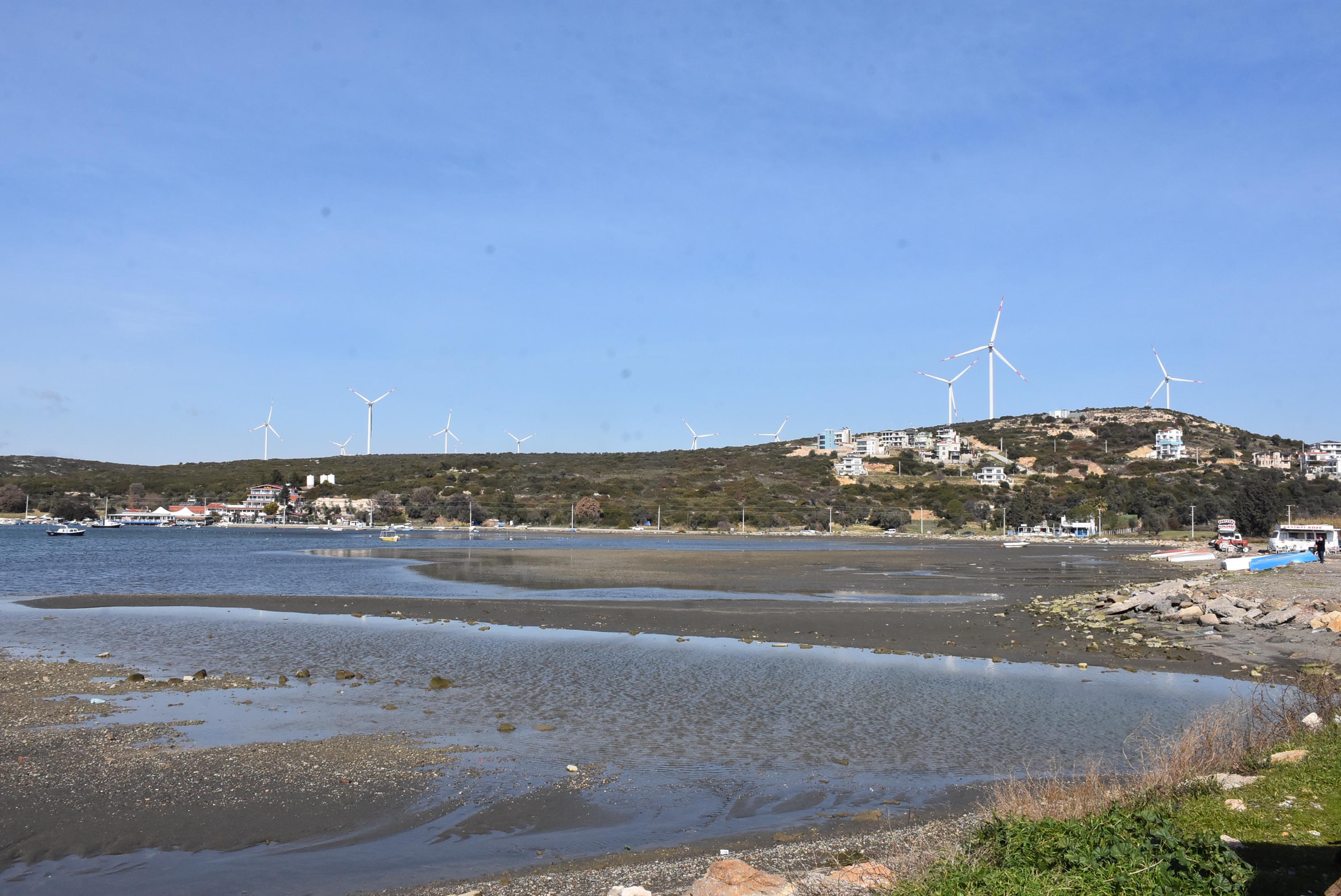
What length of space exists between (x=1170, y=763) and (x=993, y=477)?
17667 centimetres

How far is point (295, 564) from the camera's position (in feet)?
223

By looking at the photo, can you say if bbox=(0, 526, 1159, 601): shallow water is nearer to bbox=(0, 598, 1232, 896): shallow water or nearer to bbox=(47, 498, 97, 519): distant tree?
bbox=(0, 598, 1232, 896): shallow water

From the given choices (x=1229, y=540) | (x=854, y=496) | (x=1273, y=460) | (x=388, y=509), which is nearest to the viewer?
(x=1229, y=540)

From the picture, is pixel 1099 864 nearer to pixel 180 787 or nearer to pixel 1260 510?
pixel 180 787

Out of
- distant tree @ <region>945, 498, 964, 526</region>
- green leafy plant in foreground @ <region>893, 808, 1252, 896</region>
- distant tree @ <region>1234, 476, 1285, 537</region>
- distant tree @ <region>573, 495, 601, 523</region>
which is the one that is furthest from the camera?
distant tree @ <region>573, 495, 601, 523</region>

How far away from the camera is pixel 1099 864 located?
7.50m

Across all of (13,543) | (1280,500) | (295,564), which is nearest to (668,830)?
(295,564)

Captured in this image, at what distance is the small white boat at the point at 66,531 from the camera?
122 m

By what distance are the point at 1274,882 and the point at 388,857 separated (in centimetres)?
861


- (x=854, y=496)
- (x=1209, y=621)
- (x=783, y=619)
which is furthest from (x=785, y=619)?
(x=854, y=496)

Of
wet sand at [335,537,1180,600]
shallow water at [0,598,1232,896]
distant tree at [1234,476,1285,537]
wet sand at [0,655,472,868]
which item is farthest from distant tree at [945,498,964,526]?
wet sand at [0,655,472,868]

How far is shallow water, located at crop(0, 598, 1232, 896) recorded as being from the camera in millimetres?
10867

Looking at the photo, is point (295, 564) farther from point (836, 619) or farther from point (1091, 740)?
point (1091, 740)

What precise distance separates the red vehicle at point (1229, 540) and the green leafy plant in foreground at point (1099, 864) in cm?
7038
